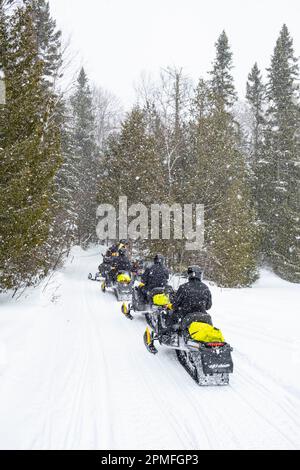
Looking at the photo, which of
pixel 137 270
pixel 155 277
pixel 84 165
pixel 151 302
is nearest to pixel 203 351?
pixel 151 302

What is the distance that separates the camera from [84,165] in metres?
40.0

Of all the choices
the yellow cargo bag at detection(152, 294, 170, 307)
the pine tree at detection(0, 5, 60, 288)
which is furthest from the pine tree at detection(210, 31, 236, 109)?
the yellow cargo bag at detection(152, 294, 170, 307)

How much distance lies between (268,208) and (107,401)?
85.8 ft

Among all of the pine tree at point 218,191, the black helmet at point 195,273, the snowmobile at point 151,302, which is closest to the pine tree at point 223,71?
the pine tree at point 218,191

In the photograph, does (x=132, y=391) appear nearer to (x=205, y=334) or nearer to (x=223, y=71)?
(x=205, y=334)

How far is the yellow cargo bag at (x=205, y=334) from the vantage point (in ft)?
19.9

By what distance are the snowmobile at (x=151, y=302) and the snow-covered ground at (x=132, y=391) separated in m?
0.55

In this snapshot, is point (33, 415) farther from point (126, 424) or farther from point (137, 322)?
point (137, 322)

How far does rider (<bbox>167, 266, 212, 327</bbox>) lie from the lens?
6910 millimetres

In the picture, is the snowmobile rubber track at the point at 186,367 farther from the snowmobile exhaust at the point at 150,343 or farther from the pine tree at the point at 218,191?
the pine tree at the point at 218,191

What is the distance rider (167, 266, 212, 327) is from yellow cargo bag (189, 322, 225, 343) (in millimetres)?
608

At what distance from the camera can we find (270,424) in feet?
15.1

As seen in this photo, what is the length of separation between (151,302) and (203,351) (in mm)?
3833
